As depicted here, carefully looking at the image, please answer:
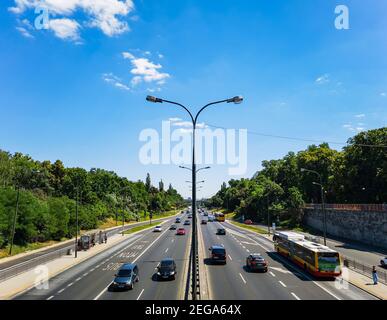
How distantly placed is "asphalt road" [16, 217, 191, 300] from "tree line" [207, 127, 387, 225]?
27.2 meters

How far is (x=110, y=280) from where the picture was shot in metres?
29.9

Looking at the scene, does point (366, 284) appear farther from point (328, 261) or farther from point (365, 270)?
point (365, 270)

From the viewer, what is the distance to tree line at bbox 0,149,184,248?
180 ft

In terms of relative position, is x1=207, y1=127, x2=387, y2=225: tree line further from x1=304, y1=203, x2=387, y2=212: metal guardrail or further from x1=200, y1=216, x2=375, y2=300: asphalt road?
x1=200, y1=216, x2=375, y2=300: asphalt road

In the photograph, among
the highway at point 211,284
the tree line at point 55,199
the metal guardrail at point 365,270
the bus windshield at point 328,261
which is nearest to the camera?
the highway at point 211,284

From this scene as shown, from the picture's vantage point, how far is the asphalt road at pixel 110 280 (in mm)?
24406

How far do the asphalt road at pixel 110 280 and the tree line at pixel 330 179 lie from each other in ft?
89.4

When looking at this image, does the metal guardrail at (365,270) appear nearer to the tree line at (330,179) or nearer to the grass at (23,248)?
the tree line at (330,179)

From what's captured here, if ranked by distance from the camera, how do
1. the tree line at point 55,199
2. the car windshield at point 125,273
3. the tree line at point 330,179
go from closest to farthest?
1. the car windshield at point 125,273
2. the tree line at point 55,199
3. the tree line at point 330,179

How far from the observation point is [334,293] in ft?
82.0

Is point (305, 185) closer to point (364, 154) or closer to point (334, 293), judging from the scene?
point (364, 154)

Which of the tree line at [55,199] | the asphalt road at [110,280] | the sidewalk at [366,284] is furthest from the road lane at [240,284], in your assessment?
the tree line at [55,199]

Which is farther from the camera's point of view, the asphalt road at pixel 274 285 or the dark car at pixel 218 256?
the dark car at pixel 218 256
